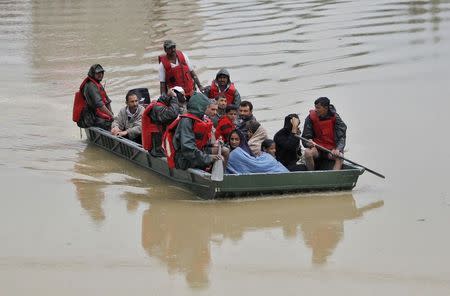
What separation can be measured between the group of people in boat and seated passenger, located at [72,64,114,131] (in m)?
0.60

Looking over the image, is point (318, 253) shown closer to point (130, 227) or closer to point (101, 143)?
point (130, 227)

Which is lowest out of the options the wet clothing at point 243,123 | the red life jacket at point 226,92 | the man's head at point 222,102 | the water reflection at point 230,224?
the water reflection at point 230,224

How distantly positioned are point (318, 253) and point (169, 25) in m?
15.9

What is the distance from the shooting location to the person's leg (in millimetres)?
10969

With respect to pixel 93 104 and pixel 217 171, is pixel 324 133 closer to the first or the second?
pixel 217 171

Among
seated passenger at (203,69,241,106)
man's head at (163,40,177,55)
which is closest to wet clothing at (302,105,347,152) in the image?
seated passenger at (203,69,241,106)

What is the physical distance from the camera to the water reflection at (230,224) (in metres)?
9.09

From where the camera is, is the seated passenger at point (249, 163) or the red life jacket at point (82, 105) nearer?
the seated passenger at point (249, 163)

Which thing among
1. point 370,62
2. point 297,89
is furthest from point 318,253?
point 370,62

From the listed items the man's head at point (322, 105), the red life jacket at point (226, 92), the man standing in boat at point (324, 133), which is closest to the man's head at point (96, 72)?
the red life jacket at point (226, 92)

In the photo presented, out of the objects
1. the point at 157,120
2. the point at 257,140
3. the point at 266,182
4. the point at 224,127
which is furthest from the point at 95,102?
the point at 266,182

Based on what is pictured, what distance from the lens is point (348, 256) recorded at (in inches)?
352

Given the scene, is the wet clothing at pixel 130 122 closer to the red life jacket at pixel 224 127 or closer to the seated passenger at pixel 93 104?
the seated passenger at pixel 93 104

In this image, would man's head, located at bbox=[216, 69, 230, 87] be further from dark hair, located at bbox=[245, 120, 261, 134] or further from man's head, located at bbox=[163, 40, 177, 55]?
dark hair, located at bbox=[245, 120, 261, 134]
